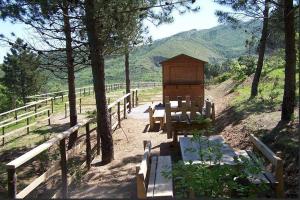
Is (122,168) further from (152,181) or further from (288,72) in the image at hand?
(288,72)

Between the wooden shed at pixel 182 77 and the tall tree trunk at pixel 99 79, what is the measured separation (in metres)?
7.85

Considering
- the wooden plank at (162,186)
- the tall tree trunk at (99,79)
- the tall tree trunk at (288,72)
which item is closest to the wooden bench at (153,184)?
the wooden plank at (162,186)

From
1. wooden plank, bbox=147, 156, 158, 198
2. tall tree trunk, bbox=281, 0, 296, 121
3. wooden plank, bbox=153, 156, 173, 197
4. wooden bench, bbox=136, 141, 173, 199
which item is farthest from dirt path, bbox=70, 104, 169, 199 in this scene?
tall tree trunk, bbox=281, 0, 296, 121

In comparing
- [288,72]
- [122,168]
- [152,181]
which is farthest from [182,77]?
[152,181]

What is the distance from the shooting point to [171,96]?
55.6ft

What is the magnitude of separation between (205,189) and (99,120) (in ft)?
18.7

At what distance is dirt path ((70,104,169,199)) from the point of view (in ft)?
20.2


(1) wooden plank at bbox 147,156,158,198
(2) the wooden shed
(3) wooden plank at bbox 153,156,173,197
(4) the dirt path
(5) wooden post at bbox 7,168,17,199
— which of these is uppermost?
(2) the wooden shed

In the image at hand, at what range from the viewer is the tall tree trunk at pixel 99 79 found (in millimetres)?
8359

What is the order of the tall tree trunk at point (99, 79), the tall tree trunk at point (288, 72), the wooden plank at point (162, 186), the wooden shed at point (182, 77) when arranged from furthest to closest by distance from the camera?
the wooden shed at point (182, 77)
the tall tree trunk at point (99, 79)
the tall tree trunk at point (288, 72)
the wooden plank at point (162, 186)

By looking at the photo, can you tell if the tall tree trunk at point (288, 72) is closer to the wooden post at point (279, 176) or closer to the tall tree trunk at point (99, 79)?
the tall tree trunk at point (99, 79)

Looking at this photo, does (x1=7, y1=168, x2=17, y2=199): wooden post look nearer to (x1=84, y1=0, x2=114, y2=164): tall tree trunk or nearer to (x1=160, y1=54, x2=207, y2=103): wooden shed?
(x1=84, y1=0, x2=114, y2=164): tall tree trunk

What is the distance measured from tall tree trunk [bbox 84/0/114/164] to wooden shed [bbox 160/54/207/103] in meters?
7.85

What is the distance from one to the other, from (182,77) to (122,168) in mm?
9096
